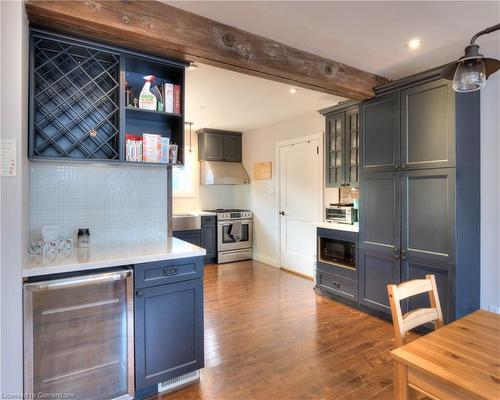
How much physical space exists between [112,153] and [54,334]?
126cm

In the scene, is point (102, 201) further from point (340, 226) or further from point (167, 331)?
point (340, 226)

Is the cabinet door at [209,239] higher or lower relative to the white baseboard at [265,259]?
higher

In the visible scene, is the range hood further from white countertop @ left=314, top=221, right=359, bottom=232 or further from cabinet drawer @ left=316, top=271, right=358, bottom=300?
cabinet drawer @ left=316, top=271, right=358, bottom=300

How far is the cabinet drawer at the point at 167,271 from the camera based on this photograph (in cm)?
186

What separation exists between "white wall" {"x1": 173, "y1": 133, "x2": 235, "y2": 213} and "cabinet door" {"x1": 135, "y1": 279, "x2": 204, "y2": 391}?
3906 mm

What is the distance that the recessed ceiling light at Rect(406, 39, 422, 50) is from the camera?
7.88 ft

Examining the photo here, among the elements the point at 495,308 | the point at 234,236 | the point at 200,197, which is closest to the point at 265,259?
the point at 234,236

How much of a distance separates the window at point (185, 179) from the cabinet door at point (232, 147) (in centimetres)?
→ 69

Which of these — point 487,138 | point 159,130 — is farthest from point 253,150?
point 487,138

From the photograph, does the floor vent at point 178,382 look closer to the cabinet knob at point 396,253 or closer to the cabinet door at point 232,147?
the cabinet knob at point 396,253

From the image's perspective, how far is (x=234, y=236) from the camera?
5.64m

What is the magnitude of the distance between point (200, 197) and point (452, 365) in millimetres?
5316

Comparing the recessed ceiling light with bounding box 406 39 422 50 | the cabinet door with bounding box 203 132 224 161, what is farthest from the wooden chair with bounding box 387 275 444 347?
the cabinet door with bounding box 203 132 224 161

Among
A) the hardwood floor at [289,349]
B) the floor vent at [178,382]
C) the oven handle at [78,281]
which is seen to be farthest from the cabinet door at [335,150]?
the oven handle at [78,281]
